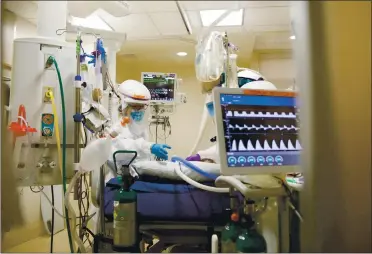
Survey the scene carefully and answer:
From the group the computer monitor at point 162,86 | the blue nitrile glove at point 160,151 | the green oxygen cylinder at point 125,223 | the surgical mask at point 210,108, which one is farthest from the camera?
the computer monitor at point 162,86

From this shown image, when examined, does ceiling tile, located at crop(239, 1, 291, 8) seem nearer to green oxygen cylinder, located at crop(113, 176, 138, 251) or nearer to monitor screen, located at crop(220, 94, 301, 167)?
monitor screen, located at crop(220, 94, 301, 167)

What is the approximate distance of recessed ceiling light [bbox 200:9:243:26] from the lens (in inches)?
34.5

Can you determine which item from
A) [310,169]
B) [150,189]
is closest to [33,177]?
[150,189]

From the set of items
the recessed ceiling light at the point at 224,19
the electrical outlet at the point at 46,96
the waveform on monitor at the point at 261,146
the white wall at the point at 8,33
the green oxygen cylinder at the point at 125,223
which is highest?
the recessed ceiling light at the point at 224,19

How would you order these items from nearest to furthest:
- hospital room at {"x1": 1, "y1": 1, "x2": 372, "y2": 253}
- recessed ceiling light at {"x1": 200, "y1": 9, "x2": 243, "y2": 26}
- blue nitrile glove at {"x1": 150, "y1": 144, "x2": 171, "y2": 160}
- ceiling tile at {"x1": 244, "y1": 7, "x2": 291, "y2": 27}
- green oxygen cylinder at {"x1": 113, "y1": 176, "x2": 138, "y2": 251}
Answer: hospital room at {"x1": 1, "y1": 1, "x2": 372, "y2": 253}
ceiling tile at {"x1": 244, "y1": 7, "x2": 291, "y2": 27}
recessed ceiling light at {"x1": 200, "y1": 9, "x2": 243, "y2": 26}
green oxygen cylinder at {"x1": 113, "y1": 176, "x2": 138, "y2": 251}
blue nitrile glove at {"x1": 150, "y1": 144, "x2": 171, "y2": 160}

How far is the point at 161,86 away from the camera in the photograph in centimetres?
300

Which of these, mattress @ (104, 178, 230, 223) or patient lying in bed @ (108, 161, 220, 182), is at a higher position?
patient lying in bed @ (108, 161, 220, 182)

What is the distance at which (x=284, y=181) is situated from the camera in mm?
982

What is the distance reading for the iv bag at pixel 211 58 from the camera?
1582mm

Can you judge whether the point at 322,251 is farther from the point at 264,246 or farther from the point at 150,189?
the point at 150,189

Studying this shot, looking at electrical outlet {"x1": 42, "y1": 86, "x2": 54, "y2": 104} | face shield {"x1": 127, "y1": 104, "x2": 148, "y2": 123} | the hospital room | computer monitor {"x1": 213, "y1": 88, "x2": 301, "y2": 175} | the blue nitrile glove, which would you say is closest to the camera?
the hospital room

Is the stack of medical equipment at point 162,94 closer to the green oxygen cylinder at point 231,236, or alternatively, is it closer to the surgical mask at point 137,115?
the surgical mask at point 137,115

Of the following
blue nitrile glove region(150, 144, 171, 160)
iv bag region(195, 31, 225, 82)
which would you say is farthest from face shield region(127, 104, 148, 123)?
iv bag region(195, 31, 225, 82)

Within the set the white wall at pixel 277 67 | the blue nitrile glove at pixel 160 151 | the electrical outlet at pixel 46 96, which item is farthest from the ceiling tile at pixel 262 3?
A: the blue nitrile glove at pixel 160 151
